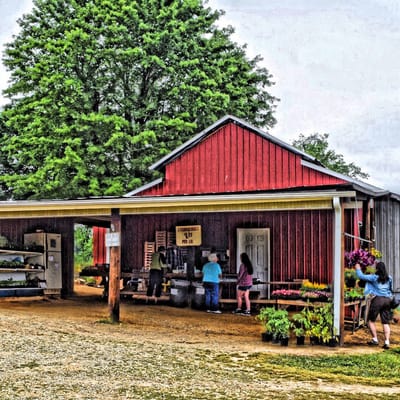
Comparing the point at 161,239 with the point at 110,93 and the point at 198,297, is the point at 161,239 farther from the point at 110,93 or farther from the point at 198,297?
the point at 110,93

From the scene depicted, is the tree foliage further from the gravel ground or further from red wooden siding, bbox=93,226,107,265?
the gravel ground

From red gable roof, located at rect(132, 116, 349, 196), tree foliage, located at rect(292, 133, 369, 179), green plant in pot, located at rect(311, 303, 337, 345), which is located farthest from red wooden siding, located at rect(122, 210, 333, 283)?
tree foliage, located at rect(292, 133, 369, 179)

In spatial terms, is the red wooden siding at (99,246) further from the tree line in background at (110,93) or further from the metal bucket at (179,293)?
the metal bucket at (179,293)

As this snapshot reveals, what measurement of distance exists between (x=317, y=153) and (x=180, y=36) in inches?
506

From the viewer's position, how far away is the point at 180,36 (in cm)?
2750

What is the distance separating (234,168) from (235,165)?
0.09 metres

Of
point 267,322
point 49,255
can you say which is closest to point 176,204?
point 267,322

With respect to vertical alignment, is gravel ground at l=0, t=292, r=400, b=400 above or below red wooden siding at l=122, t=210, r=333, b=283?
below

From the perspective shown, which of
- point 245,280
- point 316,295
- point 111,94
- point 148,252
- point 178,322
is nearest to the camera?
point 316,295

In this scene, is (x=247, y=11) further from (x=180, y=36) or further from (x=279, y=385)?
(x=279, y=385)

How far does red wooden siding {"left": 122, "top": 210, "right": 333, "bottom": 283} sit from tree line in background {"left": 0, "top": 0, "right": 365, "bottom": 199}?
24.6 feet

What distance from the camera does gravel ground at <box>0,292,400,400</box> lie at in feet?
26.3

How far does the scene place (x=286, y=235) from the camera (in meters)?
17.9

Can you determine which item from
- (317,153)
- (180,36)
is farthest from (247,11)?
A: (317,153)
